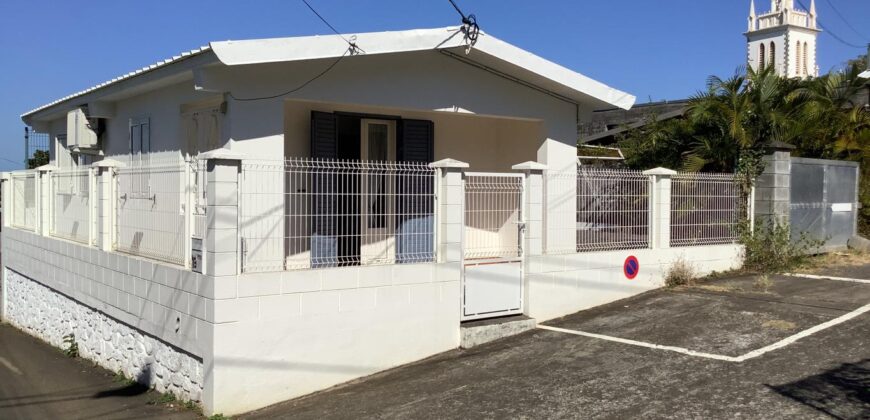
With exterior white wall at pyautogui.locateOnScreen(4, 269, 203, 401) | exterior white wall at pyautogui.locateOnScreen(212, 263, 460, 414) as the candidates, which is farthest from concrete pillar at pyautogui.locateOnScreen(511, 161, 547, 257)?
exterior white wall at pyautogui.locateOnScreen(4, 269, 203, 401)

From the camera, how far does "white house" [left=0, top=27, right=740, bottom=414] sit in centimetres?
675

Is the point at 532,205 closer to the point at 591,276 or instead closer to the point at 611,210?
the point at 591,276

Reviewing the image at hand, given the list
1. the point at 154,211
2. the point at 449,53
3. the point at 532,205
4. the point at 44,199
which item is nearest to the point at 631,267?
the point at 532,205

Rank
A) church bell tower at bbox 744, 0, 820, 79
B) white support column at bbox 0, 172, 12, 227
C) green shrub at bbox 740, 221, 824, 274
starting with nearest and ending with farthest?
green shrub at bbox 740, 221, 824, 274, white support column at bbox 0, 172, 12, 227, church bell tower at bbox 744, 0, 820, 79

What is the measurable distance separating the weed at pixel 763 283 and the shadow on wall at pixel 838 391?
3459mm

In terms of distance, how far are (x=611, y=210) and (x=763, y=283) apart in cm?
246

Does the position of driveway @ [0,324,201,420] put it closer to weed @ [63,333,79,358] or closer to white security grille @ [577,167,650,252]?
weed @ [63,333,79,358]

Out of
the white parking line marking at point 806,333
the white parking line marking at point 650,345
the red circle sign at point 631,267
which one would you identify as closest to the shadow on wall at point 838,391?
the white parking line marking at point 806,333

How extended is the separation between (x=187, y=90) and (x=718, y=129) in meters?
8.55

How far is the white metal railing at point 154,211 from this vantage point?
284 inches

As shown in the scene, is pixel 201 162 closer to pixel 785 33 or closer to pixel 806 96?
pixel 806 96

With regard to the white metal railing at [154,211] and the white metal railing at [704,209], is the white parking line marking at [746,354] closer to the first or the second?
the white metal railing at [704,209]

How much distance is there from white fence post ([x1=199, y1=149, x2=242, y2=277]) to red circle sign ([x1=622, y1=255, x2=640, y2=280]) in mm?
5537

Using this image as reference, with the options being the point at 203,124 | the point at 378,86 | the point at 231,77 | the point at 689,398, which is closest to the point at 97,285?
the point at 203,124
